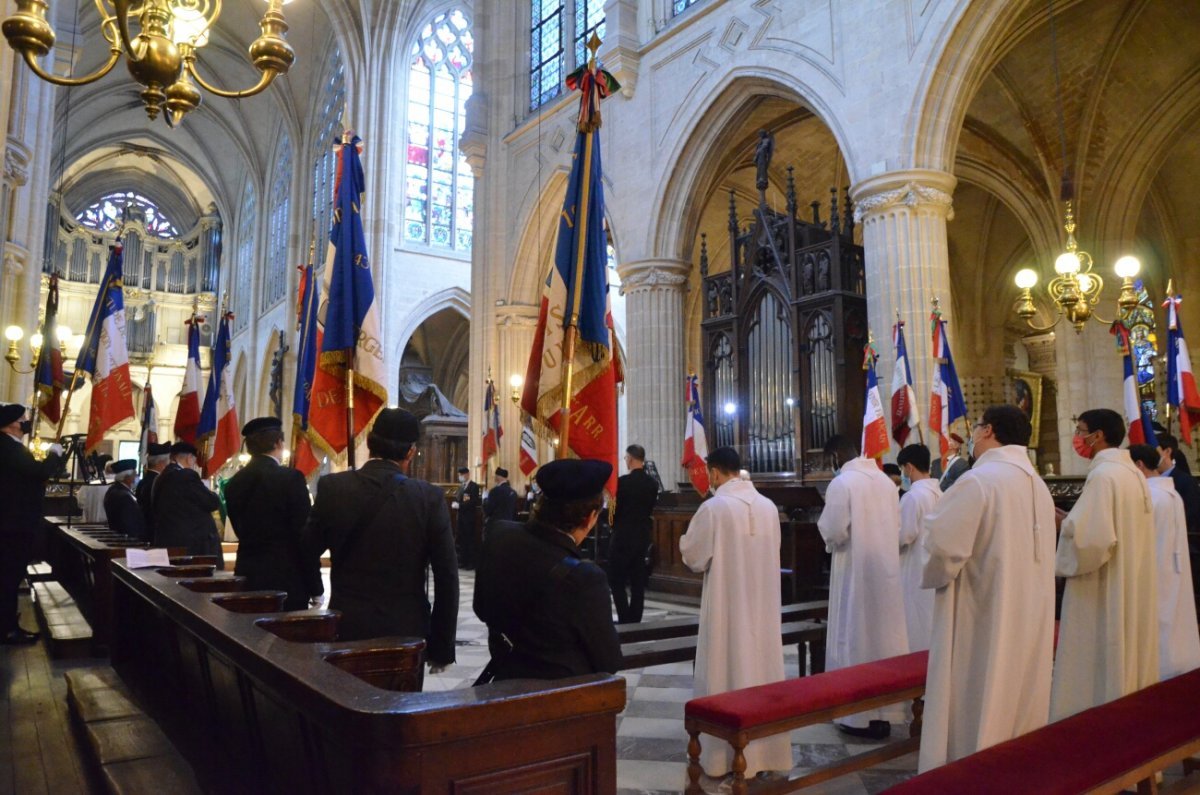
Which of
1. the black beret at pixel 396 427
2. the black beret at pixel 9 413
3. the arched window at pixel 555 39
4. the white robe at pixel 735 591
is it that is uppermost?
the arched window at pixel 555 39

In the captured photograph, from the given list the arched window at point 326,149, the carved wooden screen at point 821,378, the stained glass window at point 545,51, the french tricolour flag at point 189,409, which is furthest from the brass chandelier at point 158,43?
the arched window at point 326,149

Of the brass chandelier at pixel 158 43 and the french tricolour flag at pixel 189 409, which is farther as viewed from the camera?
the french tricolour flag at pixel 189 409

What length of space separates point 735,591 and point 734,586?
2cm

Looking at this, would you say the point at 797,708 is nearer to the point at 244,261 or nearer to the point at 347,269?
the point at 347,269

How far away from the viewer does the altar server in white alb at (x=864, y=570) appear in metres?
4.27

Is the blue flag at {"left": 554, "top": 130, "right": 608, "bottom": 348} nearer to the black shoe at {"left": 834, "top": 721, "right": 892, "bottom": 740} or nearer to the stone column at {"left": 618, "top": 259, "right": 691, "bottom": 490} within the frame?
the black shoe at {"left": 834, "top": 721, "right": 892, "bottom": 740}

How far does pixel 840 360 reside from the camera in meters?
10.1

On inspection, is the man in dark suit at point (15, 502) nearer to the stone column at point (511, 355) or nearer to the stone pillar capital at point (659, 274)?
the stone pillar capital at point (659, 274)

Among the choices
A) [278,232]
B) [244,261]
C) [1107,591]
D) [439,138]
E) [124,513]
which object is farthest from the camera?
[244,261]

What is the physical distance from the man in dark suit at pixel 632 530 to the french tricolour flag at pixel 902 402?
3250mm

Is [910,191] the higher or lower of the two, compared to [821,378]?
higher

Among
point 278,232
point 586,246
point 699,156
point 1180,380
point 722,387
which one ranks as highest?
point 278,232

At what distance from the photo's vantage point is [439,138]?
21109 mm

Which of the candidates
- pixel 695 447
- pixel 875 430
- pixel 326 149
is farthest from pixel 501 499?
pixel 326 149
